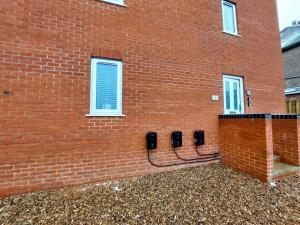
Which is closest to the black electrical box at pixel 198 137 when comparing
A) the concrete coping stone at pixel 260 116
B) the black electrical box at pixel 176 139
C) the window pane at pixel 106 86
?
the black electrical box at pixel 176 139

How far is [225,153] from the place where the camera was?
4.84 m

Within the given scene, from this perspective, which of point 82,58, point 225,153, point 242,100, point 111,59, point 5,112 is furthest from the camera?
point 242,100

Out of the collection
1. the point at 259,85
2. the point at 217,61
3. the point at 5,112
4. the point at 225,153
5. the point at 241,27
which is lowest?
the point at 225,153

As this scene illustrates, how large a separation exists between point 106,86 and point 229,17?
5.46m

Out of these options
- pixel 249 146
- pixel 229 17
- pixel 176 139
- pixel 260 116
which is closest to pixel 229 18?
pixel 229 17

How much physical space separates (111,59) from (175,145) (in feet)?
9.09

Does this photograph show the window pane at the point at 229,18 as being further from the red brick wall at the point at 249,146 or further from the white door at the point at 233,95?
the red brick wall at the point at 249,146

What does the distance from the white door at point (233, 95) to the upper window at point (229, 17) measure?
1.81 meters

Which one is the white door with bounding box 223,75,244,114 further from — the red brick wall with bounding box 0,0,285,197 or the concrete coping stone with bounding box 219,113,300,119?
the concrete coping stone with bounding box 219,113,300,119

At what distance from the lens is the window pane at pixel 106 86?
3.84 metres

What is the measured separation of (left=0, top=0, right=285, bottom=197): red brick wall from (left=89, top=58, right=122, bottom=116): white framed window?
0.14 meters

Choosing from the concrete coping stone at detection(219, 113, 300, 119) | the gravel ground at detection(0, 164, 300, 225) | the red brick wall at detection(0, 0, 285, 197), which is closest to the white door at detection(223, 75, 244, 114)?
the red brick wall at detection(0, 0, 285, 197)

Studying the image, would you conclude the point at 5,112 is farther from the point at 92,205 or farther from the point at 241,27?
the point at 241,27

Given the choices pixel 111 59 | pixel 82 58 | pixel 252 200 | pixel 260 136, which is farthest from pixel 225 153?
pixel 82 58
